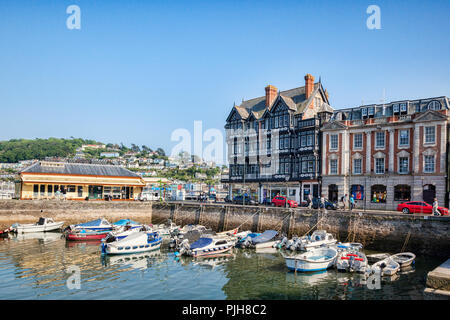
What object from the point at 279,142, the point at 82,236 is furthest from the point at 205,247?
the point at 279,142

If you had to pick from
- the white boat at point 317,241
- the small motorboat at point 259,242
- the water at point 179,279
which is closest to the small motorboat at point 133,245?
the water at point 179,279

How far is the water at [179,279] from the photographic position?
21703 mm

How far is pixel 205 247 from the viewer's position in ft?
107

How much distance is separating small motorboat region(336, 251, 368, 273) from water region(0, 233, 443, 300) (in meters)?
0.59

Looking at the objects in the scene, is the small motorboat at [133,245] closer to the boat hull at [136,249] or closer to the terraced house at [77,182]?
the boat hull at [136,249]

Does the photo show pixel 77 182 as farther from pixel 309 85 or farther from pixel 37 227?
pixel 309 85

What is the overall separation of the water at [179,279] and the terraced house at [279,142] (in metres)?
24.2

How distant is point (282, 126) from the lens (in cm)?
5925

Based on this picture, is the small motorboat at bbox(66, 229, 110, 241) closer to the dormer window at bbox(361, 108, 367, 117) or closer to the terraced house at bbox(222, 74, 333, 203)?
the terraced house at bbox(222, 74, 333, 203)

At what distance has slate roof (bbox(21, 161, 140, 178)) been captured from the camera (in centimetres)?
5738

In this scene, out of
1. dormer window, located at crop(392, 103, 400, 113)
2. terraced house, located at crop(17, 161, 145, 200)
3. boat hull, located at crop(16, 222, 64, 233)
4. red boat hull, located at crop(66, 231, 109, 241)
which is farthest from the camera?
terraced house, located at crop(17, 161, 145, 200)

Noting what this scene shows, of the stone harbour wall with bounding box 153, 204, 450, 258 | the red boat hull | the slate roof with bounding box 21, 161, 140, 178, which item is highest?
the slate roof with bounding box 21, 161, 140, 178

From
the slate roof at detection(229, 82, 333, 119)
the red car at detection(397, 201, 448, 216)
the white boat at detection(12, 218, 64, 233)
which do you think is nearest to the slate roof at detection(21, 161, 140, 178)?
the white boat at detection(12, 218, 64, 233)
